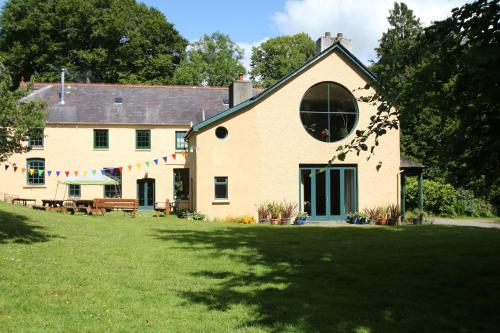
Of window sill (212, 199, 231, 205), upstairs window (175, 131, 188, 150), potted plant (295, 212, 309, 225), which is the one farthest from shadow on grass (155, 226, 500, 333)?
upstairs window (175, 131, 188, 150)

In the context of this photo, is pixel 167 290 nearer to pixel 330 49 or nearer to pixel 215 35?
pixel 330 49

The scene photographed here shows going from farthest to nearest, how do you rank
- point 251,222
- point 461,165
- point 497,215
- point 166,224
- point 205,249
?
point 497,215
point 251,222
point 166,224
point 205,249
point 461,165

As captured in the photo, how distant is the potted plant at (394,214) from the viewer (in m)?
23.4

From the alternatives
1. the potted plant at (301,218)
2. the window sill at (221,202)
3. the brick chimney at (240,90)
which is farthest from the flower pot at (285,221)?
the brick chimney at (240,90)

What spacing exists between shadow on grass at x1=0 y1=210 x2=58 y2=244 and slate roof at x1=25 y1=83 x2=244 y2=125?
49.6 feet

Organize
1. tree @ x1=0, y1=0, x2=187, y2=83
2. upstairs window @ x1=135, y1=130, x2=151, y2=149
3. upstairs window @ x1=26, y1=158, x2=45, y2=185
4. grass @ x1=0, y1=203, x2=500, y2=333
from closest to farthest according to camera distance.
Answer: grass @ x1=0, y1=203, x2=500, y2=333 → upstairs window @ x1=26, y1=158, x2=45, y2=185 → upstairs window @ x1=135, y1=130, x2=151, y2=149 → tree @ x1=0, y1=0, x2=187, y2=83

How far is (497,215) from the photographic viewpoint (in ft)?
94.3

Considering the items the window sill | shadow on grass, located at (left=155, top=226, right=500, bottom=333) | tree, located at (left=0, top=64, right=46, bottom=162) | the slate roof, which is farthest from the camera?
the slate roof

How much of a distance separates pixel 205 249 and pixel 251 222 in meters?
9.56

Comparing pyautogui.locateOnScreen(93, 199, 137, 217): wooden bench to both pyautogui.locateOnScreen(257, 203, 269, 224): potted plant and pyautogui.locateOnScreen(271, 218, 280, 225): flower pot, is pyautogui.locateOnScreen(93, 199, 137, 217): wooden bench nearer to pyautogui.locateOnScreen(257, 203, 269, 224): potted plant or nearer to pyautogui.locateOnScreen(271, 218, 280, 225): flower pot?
pyautogui.locateOnScreen(257, 203, 269, 224): potted plant

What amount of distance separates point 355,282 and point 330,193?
596 inches

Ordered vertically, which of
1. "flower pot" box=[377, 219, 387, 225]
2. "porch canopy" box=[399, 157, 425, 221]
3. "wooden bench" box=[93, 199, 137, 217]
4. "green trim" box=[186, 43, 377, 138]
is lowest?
"flower pot" box=[377, 219, 387, 225]

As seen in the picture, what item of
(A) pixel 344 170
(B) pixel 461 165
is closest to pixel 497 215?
(A) pixel 344 170

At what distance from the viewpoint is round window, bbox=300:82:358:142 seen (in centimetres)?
2394
